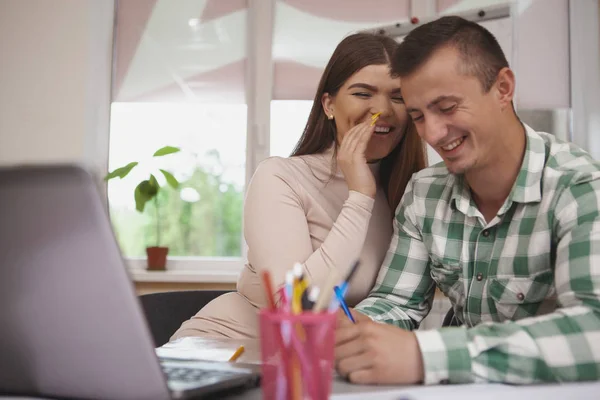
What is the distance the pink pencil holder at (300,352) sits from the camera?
0.53 meters

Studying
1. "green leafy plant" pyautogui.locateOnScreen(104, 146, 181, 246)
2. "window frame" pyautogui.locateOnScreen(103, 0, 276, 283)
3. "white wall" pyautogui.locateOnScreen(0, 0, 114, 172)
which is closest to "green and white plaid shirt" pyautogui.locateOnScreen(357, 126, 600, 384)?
"green leafy plant" pyautogui.locateOnScreen(104, 146, 181, 246)

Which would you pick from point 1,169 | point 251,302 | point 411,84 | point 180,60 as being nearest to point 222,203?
point 180,60

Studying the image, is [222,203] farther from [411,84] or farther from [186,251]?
[411,84]

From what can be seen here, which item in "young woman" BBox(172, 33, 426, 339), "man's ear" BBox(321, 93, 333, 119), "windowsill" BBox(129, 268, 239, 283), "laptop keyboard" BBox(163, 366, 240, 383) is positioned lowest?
"windowsill" BBox(129, 268, 239, 283)

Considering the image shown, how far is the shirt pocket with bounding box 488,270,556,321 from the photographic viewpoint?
3.55 feet

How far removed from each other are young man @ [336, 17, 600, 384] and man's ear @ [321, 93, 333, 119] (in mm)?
384

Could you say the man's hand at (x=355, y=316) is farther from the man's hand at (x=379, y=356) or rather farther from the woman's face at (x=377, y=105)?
the woman's face at (x=377, y=105)

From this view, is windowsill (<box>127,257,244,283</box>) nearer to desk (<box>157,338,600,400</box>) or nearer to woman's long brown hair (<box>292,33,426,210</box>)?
woman's long brown hair (<box>292,33,426,210</box>)

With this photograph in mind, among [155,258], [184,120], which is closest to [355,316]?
[155,258]

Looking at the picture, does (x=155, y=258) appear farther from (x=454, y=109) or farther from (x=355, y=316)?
(x=454, y=109)

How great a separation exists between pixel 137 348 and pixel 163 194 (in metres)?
2.86

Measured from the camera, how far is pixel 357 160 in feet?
4.81

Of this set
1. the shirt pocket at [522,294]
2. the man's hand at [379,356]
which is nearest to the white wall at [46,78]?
the shirt pocket at [522,294]

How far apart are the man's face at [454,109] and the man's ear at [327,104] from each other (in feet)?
1.67
